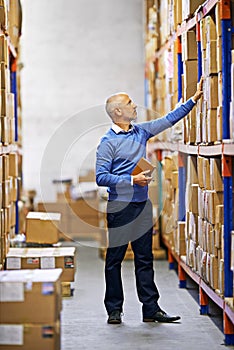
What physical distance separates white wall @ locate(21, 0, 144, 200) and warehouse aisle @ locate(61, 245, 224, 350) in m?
5.52

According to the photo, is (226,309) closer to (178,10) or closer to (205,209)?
(205,209)

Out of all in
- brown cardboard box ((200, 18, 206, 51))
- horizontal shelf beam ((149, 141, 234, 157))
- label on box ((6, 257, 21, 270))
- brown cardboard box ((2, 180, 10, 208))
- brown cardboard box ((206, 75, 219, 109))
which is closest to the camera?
horizontal shelf beam ((149, 141, 234, 157))

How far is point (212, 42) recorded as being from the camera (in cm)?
642

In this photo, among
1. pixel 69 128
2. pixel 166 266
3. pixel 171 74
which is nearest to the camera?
pixel 171 74

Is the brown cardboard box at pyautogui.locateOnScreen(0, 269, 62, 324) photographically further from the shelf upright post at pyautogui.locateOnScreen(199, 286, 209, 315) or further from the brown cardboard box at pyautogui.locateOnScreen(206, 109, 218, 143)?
the shelf upright post at pyautogui.locateOnScreen(199, 286, 209, 315)

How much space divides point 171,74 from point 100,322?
324 cm

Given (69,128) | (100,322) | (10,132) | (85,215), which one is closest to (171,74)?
(10,132)

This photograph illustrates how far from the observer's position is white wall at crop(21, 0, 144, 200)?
14.3m

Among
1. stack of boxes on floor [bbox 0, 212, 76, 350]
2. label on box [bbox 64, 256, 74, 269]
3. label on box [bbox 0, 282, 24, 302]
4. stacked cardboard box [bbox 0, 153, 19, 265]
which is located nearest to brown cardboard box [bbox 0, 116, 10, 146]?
stacked cardboard box [bbox 0, 153, 19, 265]

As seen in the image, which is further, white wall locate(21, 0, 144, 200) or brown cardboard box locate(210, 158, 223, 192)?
white wall locate(21, 0, 144, 200)

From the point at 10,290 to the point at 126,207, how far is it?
2.27 metres

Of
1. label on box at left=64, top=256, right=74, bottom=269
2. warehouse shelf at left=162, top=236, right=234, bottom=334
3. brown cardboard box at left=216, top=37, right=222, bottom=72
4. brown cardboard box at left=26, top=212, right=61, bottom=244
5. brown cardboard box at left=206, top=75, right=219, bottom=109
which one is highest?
brown cardboard box at left=216, top=37, right=222, bottom=72

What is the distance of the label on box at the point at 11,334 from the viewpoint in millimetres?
4621

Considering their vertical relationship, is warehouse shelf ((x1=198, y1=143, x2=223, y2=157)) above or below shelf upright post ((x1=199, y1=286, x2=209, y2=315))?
above
